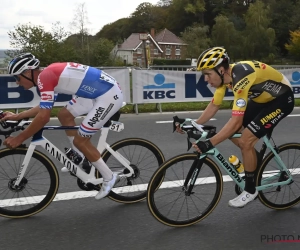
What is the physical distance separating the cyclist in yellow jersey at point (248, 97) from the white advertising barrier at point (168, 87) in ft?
23.8

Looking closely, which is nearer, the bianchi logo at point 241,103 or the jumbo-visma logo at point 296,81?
the bianchi logo at point 241,103

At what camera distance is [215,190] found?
403 cm

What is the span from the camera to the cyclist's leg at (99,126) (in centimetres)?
400

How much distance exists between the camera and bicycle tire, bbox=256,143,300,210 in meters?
4.11

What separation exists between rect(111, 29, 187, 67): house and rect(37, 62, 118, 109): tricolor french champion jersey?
275ft

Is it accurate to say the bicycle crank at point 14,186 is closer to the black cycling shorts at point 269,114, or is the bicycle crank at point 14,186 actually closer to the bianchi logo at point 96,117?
the bianchi logo at point 96,117

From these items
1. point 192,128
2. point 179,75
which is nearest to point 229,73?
point 192,128

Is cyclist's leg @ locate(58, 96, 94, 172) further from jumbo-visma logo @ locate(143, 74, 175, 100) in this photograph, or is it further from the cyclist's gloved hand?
jumbo-visma logo @ locate(143, 74, 175, 100)

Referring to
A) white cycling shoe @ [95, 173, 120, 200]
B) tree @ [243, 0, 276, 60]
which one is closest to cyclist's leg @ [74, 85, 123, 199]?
white cycling shoe @ [95, 173, 120, 200]

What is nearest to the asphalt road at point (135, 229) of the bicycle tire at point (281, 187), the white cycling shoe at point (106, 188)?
the bicycle tire at point (281, 187)

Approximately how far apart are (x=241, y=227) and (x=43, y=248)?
1.91m

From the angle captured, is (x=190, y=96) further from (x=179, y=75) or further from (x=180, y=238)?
(x=180, y=238)

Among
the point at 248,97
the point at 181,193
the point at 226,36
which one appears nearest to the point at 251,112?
the point at 248,97

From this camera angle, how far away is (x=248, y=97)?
3.95 meters
